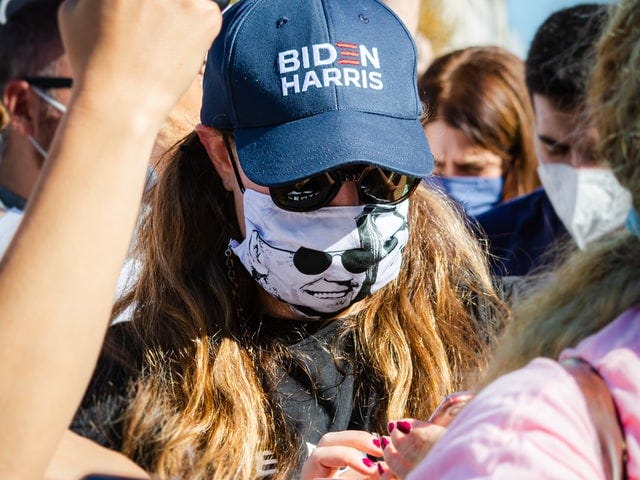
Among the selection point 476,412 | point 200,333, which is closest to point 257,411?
point 200,333

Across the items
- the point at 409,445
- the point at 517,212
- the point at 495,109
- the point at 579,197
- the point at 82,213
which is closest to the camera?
the point at 82,213

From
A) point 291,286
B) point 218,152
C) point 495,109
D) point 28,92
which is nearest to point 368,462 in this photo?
point 291,286

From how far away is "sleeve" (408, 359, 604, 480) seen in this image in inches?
40.8

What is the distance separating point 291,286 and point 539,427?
1.15m

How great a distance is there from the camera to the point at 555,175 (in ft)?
12.1

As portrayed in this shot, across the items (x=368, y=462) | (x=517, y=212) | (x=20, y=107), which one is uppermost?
(x=20, y=107)

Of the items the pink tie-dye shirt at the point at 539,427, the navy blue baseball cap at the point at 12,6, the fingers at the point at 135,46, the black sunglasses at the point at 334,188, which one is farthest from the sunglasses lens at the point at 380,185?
the navy blue baseball cap at the point at 12,6

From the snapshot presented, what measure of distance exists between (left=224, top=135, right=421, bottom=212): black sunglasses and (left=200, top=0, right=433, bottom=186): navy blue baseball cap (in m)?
0.05

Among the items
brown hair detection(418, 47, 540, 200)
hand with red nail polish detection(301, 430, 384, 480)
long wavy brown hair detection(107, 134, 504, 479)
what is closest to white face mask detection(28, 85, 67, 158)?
long wavy brown hair detection(107, 134, 504, 479)

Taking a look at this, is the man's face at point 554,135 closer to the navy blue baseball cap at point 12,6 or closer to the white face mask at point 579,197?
the white face mask at point 579,197

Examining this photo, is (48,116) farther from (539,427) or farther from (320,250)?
(539,427)

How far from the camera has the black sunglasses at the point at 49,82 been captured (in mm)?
3330

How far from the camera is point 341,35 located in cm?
216

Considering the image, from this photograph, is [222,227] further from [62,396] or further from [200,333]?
[62,396]
